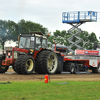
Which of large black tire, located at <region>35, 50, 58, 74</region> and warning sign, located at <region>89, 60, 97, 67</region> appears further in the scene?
warning sign, located at <region>89, 60, 97, 67</region>

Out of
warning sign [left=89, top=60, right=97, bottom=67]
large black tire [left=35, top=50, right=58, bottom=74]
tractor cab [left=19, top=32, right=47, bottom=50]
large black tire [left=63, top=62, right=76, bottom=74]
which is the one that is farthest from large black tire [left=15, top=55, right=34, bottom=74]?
warning sign [left=89, top=60, right=97, bottom=67]

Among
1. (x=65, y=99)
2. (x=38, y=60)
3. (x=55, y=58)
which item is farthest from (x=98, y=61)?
(x=65, y=99)

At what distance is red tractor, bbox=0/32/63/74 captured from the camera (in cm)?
2005

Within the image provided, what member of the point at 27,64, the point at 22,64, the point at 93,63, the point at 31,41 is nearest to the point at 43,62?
the point at 27,64

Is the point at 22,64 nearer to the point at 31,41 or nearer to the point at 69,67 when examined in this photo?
the point at 31,41

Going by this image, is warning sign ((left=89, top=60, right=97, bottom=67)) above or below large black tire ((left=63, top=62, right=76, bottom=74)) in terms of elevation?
above

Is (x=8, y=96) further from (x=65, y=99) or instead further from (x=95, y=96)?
(x=95, y=96)

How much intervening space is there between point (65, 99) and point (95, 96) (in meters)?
1.47

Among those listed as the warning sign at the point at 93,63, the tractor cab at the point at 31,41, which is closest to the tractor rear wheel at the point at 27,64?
the tractor cab at the point at 31,41

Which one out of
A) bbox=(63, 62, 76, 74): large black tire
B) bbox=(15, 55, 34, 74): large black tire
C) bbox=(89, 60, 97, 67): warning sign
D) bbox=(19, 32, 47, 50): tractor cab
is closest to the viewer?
bbox=(15, 55, 34, 74): large black tire

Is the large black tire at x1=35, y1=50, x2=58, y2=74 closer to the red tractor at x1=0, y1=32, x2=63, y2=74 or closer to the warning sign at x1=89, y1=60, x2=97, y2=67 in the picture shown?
the red tractor at x1=0, y1=32, x2=63, y2=74

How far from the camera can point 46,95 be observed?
423 inches

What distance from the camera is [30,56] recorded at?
67.5 feet

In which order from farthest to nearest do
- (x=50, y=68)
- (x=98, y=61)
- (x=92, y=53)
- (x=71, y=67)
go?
(x=92, y=53) → (x=98, y=61) → (x=71, y=67) → (x=50, y=68)
